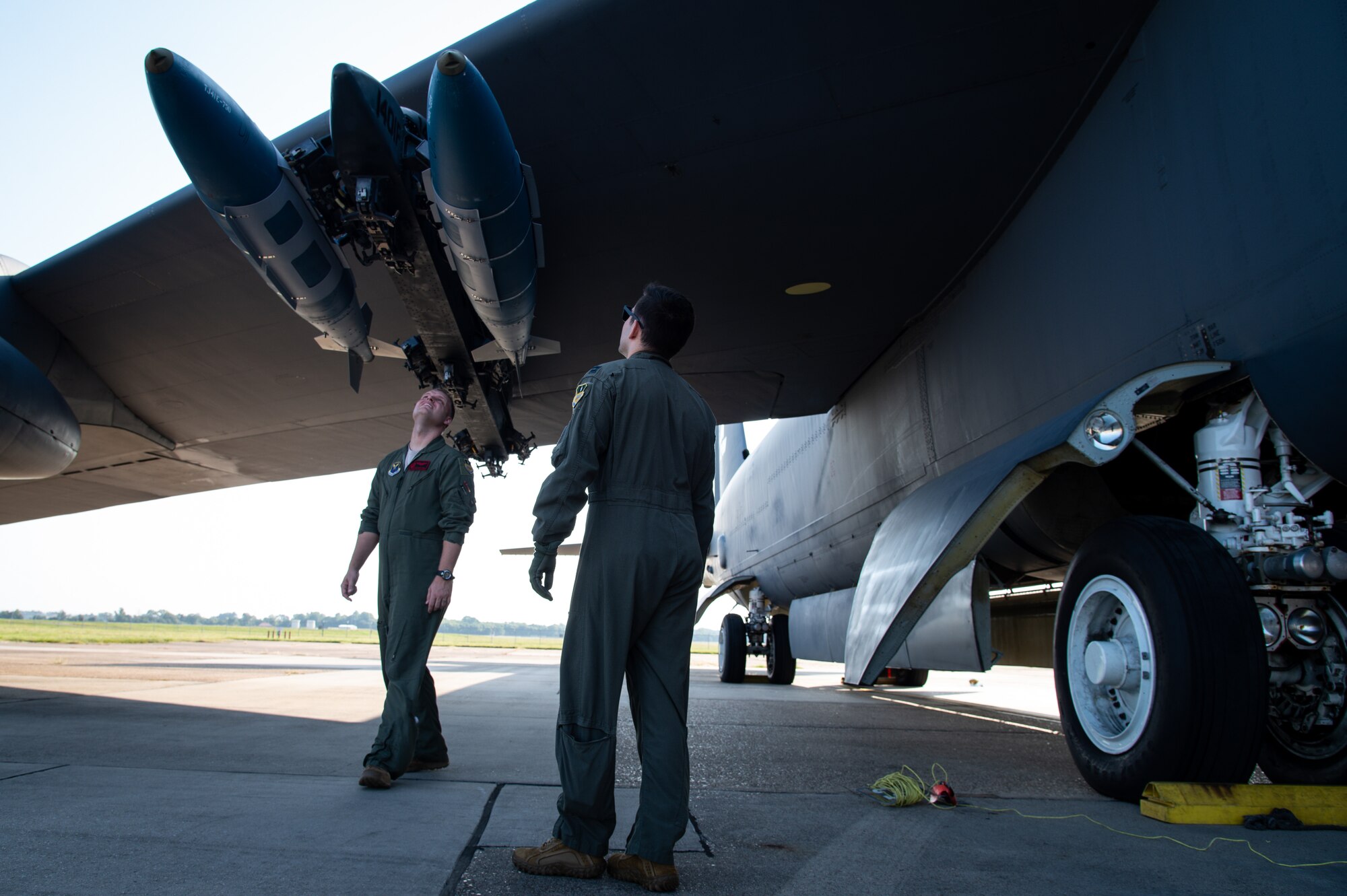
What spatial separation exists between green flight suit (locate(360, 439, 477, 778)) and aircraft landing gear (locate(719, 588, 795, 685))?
344 inches

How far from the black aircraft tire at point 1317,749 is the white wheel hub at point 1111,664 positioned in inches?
20.4

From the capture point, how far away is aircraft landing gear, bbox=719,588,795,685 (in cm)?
1212

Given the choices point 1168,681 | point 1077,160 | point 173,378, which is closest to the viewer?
point 1168,681

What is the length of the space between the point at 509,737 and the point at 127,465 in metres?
6.93

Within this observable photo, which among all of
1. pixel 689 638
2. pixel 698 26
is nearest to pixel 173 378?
pixel 698 26

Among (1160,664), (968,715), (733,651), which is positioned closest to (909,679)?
(733,651)

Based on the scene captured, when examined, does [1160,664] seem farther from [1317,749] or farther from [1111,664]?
[1317,749]

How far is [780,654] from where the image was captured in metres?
12.2

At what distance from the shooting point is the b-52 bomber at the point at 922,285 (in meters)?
2.99

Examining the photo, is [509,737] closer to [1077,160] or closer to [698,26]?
[698,26]

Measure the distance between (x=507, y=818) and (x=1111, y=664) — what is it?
2339 mm

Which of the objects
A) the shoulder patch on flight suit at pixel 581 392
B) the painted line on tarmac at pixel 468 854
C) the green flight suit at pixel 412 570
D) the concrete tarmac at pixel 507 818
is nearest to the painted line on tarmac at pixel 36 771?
the concrete tarmac at pixel 507 818

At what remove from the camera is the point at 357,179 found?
4.39 metres

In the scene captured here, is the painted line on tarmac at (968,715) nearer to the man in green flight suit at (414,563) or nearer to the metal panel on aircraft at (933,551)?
the metal panel on aircraft at (933,551)
